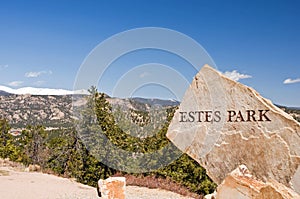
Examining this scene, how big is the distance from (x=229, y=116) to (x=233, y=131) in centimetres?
31

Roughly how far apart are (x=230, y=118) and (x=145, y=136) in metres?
8.38

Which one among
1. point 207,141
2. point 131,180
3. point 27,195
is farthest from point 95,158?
point 207,141

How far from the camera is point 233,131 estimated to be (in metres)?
7.01

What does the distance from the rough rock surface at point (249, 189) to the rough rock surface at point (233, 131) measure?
2.27ft

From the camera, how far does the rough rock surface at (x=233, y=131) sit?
251 inches

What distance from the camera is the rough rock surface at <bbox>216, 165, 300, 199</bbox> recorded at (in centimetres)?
537

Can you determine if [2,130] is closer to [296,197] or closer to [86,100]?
[86,100]

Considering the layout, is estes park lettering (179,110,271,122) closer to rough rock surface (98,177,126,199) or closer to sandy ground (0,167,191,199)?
rough rock surface (98,177,126,199)

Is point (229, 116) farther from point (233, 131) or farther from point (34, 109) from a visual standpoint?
point (34, 109)

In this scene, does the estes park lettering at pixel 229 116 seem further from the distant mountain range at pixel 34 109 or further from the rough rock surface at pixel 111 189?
the distant mountain range at pixel 34 109

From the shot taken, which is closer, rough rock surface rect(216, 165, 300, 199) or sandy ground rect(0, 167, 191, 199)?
rough rock surface rect(216, 165, 300, 199)

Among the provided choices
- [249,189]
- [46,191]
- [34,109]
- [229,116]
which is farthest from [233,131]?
[34,109]

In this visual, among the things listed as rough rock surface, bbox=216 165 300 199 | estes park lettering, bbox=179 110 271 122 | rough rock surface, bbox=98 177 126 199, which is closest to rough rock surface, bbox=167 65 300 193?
estes park lettering, bbox=179 110 271 122

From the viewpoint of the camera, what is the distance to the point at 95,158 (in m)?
15.0
